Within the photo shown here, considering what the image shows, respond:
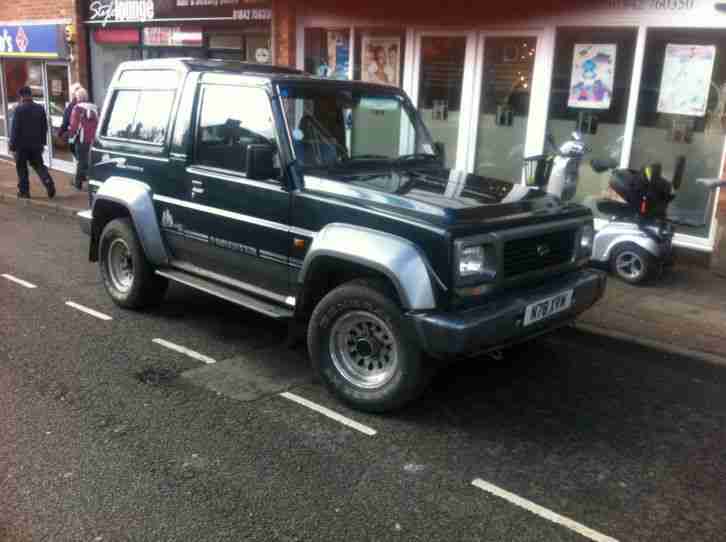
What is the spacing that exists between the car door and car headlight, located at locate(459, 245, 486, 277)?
1.34 m

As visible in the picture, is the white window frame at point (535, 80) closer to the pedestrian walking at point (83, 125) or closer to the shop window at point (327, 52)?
the shop window at point (327, 52)

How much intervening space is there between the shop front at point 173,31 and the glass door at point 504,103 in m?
4.06

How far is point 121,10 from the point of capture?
565 inches

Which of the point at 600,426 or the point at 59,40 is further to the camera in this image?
the point at 59,40

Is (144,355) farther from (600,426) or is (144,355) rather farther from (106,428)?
(600,426)

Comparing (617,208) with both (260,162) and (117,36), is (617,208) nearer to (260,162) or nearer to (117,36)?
(260,162)

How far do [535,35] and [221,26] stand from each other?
19.8 feet

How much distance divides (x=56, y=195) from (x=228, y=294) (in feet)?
28.4

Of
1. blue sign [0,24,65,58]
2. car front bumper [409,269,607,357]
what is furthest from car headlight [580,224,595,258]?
blue sign [0,24,65,58]

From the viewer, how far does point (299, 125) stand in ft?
16.6

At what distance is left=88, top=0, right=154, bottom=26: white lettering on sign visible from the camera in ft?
45.3

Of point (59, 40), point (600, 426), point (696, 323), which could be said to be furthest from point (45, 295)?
point (59, 40)

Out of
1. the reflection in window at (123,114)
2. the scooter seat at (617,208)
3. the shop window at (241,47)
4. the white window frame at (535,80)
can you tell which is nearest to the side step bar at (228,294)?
the reflection in window at (123,114)

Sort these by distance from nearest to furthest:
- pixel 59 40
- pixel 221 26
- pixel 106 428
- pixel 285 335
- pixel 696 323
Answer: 1. pixel 106 428
2. pixel 285 335
3. pixel 696 323
4. pixel 221 26
5. pixel 59 40
